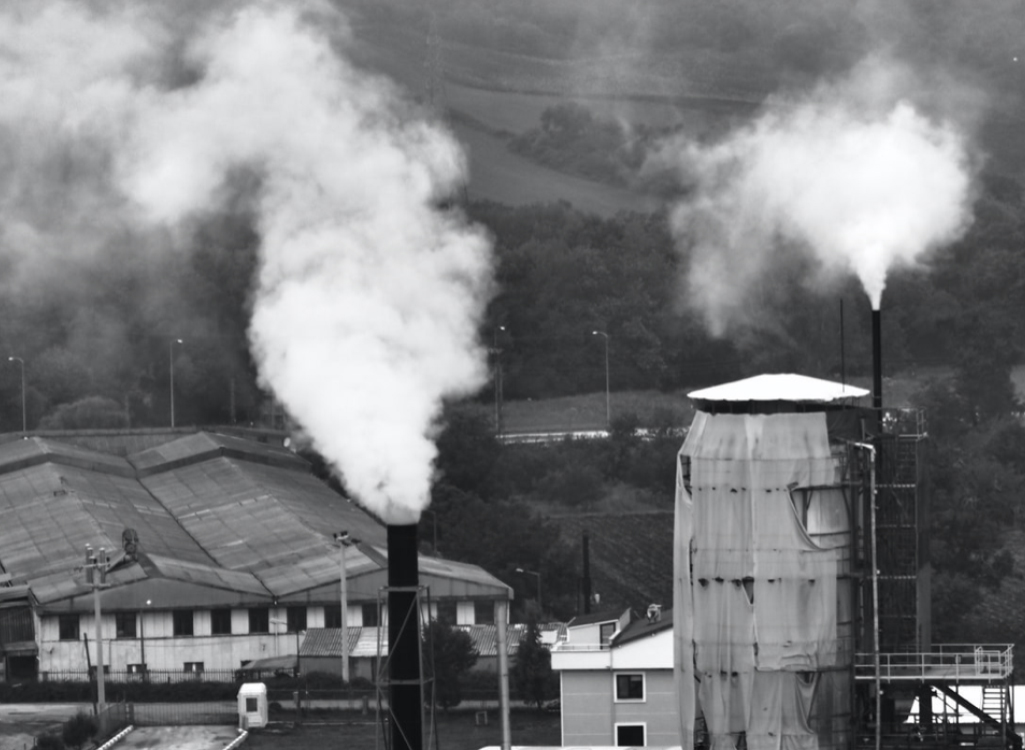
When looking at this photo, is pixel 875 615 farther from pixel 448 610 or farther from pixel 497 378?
pixel 497 378

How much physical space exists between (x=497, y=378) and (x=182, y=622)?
67.6m

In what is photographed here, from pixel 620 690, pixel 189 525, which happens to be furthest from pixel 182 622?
pixel 620 690

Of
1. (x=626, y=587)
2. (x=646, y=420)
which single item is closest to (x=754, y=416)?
(x=626, y=587)

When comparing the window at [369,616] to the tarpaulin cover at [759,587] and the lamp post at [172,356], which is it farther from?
the lamp post at [172,356]

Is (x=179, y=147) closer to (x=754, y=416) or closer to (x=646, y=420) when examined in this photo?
(x=646, y=420)

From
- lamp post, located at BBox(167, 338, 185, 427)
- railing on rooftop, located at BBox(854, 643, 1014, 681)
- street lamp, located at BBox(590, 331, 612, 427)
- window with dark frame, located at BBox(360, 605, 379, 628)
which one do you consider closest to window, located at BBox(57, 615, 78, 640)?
window with dark frame, located at BBox(360, 605, 379, 628)

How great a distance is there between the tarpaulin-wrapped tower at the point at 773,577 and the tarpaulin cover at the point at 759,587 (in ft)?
0.07

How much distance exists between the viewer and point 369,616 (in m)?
103

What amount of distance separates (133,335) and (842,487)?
129570 mm

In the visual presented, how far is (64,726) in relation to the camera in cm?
8756

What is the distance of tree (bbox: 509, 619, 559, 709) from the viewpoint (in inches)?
3659

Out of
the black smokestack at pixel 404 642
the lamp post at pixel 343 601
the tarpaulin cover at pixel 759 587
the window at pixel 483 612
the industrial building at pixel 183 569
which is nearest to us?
the tarpaulin cover at pixel 759 587

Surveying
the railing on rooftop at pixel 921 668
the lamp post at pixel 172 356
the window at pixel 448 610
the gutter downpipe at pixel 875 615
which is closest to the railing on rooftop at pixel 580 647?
the railing on rooftop at pixel 921 668

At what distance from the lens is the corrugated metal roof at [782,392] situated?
58.7 m
